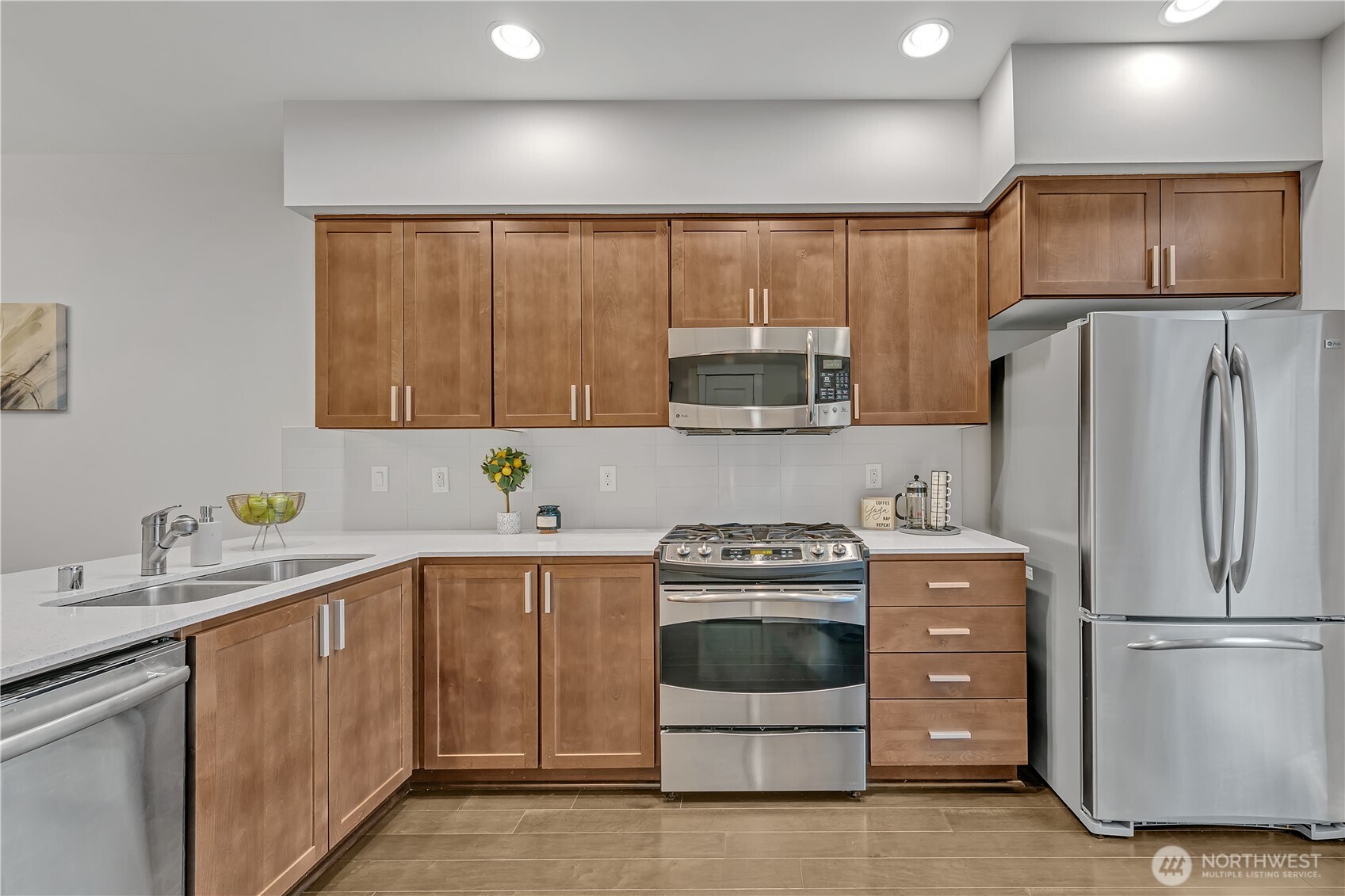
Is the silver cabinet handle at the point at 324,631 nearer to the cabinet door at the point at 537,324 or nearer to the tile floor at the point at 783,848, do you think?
the tile floor at the point at 783,848

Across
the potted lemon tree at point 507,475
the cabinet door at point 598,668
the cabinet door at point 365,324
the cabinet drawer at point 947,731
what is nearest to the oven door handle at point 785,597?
the cabinet door at point 598,668

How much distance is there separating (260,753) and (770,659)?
1582 millimetres

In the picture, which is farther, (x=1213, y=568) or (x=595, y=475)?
(x=595, y=475)

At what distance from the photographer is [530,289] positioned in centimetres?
283

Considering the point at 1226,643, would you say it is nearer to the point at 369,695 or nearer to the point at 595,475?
the point at 595,475

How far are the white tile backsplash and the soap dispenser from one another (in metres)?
1.07

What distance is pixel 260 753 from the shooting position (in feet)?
5.45

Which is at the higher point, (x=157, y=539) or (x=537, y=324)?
(x=537, y=324)

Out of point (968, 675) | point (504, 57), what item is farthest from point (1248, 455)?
point (504, 57)

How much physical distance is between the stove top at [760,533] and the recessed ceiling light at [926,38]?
1.76 m

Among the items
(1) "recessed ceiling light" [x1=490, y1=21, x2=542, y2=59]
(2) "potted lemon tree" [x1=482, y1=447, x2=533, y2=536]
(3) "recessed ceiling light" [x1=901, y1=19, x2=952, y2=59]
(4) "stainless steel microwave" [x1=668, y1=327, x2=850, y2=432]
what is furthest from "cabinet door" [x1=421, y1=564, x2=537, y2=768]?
(3) "recessed ceiling light" [x1=901, y1=19, x2=952, y2=59]

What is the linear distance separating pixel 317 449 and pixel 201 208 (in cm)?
124

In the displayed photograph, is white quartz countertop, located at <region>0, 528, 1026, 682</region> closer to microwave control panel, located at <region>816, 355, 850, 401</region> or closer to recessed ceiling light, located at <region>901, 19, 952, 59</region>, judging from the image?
microwave control panel, located at <region>816, 355, 850, 401</region>

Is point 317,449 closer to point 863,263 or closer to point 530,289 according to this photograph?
point 530,289
